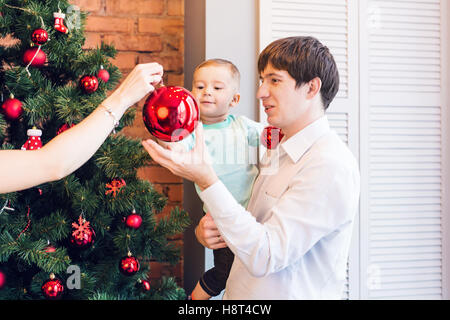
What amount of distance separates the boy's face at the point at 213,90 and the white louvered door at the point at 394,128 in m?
0.55

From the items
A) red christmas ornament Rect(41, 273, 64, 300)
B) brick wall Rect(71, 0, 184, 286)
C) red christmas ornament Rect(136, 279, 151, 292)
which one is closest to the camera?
red christmas ornament Rect(41, 273, 64, 300)

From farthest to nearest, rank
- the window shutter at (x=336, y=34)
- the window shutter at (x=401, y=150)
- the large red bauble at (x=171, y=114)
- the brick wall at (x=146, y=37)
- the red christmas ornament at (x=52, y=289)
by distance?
the brick wall at (x=146, y=37) < the window shutter at (x=401, y=150) < the window shutter at (x=336, y=34) < the red christmas ornament at (x=52, y=289) < the large red bauble at (x=171, y=114)

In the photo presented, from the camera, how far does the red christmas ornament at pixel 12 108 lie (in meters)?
1.20

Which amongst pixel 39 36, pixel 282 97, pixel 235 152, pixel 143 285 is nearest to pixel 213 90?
pixel 235 152

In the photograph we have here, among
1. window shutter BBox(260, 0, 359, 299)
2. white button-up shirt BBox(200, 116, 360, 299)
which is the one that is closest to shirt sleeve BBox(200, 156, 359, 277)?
white button-up shirt BBox(200, 116, 360, 299)

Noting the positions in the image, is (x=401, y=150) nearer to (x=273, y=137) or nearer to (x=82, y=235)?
(x=273, y=137)

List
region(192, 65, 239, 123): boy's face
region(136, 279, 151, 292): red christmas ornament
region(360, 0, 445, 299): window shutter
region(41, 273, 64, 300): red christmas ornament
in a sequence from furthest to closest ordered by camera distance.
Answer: region(360, 0, 445, 299): window shutter, region(192, 65, 239, 123): boy's face, region(136, 279, 151, 292): red christmas ornament, region(41, 273, 64, 300): red christmas ornament

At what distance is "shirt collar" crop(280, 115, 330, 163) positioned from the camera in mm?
1073

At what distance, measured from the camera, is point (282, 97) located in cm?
109

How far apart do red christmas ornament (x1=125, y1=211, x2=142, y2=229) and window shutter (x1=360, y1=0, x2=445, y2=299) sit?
114 centimetres

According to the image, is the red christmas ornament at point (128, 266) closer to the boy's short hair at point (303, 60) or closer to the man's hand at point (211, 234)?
the man's hand at point (211, 234)

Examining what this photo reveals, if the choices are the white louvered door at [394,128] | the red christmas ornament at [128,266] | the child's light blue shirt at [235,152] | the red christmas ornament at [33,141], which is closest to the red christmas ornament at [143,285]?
the red christmas ornament at [128,266]

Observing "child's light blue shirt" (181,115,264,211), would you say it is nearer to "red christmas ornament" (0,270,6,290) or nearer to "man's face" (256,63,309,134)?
"man's face" (256,63,309,134)

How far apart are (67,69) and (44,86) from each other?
99 millimetres
